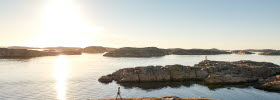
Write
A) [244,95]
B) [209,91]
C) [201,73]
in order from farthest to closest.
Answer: [201,73] → [209,91] → [244,95]

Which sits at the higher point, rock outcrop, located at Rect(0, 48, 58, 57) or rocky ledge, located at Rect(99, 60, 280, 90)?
rock outcrop, located at Rect(0, 48, 58, 57)

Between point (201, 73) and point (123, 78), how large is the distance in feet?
67.4

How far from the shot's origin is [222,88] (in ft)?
158

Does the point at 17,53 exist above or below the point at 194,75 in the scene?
above

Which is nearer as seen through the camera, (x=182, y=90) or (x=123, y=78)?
(x=182, y=90)

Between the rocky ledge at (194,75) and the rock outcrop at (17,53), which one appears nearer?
the rocky ledge at (194,75)

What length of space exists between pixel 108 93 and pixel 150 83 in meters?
13.7

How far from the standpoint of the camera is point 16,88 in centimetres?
4800

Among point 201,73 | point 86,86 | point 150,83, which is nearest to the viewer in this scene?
point 86,86

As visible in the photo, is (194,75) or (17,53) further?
(17,53)

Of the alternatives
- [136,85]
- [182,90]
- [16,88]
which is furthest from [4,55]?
[182,90]

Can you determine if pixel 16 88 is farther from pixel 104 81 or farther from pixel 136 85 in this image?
pixel 136 85

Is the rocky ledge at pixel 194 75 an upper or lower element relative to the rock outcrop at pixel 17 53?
lower

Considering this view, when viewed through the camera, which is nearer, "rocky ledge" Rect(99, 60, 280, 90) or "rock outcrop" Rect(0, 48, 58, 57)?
"rocky ledge" Rect(99, 60, 280, 90)
